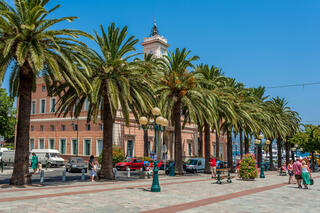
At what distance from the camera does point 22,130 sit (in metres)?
16.9

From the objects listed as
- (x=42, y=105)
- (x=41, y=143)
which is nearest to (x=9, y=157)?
(x=41, y=143)

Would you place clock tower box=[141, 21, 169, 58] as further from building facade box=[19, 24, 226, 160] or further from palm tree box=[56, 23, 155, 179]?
palm tree box=[56, 23, 155, 179]

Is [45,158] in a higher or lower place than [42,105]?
lower

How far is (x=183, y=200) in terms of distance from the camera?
41.8ft

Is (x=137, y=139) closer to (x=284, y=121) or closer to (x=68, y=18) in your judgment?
(x=284, y=121)

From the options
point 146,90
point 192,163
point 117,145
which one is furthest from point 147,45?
point 146,90

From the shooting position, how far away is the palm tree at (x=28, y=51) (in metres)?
15.6

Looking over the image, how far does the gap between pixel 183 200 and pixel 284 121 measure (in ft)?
132

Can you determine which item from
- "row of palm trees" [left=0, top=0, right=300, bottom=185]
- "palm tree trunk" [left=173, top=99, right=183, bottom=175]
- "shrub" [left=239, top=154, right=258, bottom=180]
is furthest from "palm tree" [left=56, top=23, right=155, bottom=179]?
"shrub" [left=239, top=154, right=258, bottom=180]

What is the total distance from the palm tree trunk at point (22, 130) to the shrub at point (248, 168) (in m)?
15.5

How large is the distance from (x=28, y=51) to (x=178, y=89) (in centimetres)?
1318

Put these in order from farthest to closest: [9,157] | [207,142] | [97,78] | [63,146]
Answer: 1. [63,146]
2. [9,157]
3. [207,142]
4. [97,78]

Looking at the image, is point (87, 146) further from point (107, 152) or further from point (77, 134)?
point (107, 152)

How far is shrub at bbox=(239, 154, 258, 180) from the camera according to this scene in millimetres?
24391
